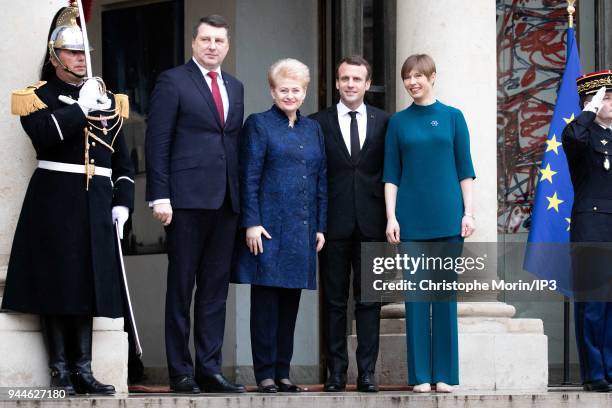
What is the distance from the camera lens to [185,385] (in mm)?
9789

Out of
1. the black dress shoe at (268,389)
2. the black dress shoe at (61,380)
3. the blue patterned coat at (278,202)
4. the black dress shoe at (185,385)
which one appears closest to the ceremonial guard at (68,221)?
the black dress shoe at (61,380)

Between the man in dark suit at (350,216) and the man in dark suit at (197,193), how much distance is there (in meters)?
0.67

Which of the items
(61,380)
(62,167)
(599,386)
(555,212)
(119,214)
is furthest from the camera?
(555,212)

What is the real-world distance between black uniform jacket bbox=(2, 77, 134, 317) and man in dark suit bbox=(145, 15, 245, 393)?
0.34 m

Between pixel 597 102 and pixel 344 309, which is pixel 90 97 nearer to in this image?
pixel 344 309

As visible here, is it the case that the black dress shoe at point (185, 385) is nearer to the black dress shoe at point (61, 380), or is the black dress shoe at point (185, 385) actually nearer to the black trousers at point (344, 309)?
the black dress shoe at point (61, 380)

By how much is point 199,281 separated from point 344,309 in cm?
95

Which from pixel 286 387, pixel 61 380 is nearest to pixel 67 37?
pixel 61 380

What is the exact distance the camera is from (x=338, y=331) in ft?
33.8

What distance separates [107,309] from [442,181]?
2.19 metres

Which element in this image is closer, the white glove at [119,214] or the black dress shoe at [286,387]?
the white glove at [119,214]

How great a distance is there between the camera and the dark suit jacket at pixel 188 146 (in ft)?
32.3

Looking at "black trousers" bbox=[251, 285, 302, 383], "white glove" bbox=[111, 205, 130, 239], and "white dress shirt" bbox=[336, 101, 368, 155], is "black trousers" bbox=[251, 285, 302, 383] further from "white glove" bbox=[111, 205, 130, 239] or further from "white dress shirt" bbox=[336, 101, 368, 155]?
"white dress shirt" bbox=[336, 101, 368, 155]

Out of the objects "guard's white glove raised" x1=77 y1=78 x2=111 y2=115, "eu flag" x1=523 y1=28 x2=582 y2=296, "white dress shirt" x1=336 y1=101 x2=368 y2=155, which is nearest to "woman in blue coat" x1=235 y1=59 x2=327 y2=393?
"white dress shirt" x1=336 y1=101 x2=368 y2=155
